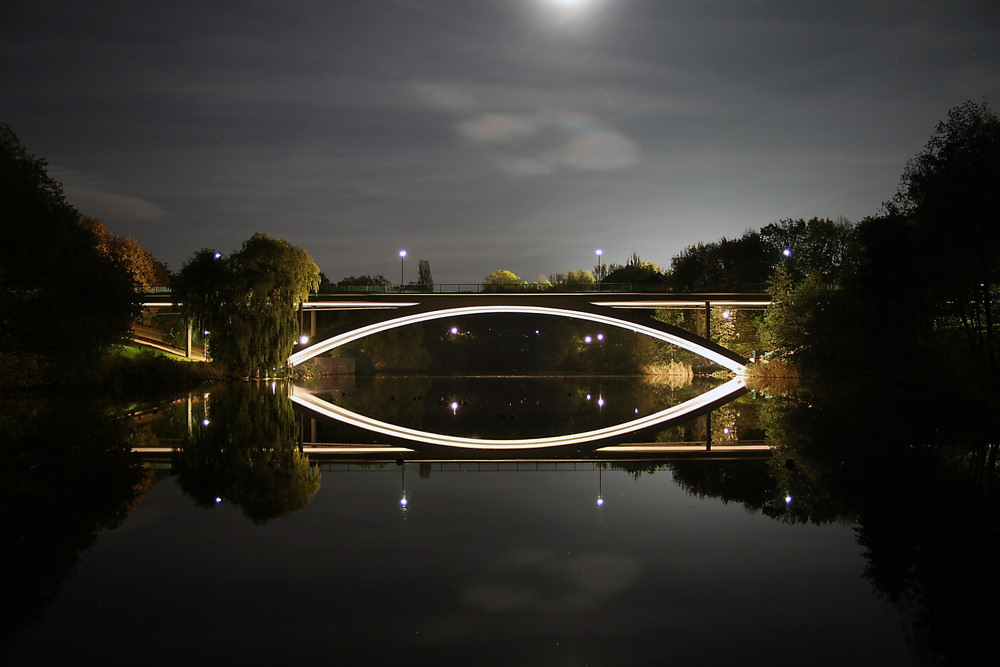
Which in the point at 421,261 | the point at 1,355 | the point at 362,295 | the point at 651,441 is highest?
the point at 421,261

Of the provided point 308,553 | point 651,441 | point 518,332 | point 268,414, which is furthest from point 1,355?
point 518,332

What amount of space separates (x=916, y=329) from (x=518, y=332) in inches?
2803

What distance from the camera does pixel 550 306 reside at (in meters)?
52.3

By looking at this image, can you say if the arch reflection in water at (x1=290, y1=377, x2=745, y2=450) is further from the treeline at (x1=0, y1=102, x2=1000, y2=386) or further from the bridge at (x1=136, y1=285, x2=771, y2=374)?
the bridge at (x1=136, y1=285, x2=771, y2=374)

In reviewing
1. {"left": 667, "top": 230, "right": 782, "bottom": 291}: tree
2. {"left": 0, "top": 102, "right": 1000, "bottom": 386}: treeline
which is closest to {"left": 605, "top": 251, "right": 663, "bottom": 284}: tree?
{"left": 667, "top": 230, "right": 782, "bottom": 291}: tree

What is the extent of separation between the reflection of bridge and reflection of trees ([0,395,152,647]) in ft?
113

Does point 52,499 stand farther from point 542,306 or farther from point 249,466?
point 542,306

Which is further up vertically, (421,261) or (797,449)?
(421,261)

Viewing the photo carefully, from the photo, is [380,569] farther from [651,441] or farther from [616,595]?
[651,441]

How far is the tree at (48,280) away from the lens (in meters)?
22.6

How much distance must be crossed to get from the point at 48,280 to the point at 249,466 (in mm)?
16017

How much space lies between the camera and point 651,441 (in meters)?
16.6

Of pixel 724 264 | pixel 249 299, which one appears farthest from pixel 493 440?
pixel 724 264

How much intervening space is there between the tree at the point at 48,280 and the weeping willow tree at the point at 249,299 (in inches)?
432
